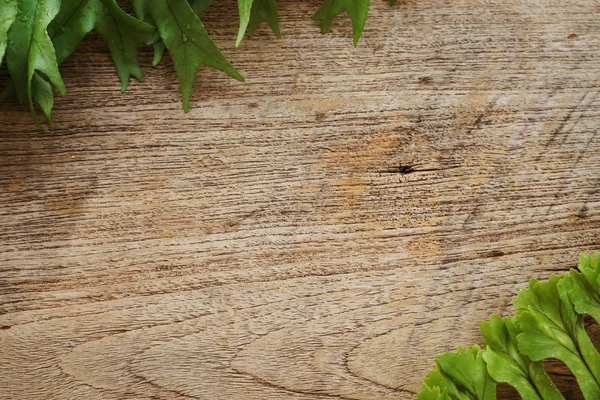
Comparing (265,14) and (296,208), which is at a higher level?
(265,14)

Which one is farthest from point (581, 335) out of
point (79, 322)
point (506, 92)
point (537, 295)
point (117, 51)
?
point (117, 51)

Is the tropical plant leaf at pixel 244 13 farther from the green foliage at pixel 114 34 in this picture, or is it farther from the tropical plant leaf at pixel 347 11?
the tropical plant leaf at pixel 347 11

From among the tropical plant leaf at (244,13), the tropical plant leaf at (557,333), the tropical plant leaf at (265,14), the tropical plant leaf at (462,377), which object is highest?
the tropical plant leaf at (244,13)

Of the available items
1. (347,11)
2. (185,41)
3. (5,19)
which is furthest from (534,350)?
(5,19)

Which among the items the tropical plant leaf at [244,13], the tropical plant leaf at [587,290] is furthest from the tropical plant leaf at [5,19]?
the tropical plant leaf at [587,290]

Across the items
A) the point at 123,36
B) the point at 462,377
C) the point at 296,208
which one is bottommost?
the point at 462,377

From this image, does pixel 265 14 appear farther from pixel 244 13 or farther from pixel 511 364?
pixel 511 364

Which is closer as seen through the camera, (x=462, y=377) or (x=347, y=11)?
(x=462, y=377)

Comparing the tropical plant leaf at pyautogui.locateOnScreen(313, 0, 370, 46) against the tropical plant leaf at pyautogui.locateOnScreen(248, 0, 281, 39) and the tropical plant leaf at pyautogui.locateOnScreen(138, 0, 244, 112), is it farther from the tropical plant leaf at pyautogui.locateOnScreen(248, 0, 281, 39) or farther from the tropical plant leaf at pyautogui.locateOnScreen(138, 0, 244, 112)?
the tropical plant leaf at pyautogui.locateOnScreen(138, 0, 244, 112)
